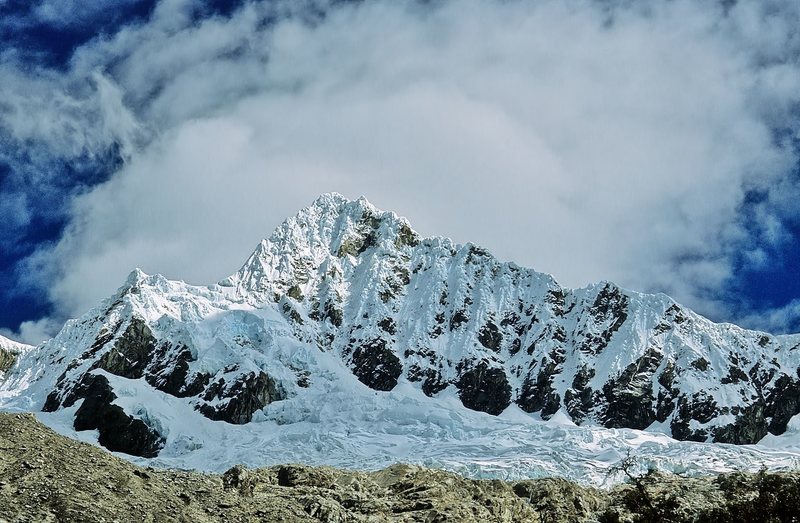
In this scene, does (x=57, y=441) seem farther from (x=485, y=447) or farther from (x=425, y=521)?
(x=485, y=447)

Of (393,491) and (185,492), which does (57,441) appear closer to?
(185,492)

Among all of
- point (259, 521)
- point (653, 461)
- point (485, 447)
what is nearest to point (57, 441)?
point (259, 521)

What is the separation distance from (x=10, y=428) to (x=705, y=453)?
161803mm

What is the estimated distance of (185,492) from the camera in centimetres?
5778

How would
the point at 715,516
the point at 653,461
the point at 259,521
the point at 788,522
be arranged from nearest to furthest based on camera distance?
the point at 788,522 → the point at 715,516 → the point at 259,521 → the point at 653,461

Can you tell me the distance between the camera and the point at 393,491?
294 feet

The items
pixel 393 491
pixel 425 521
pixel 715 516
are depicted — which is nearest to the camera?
pixel 715 516

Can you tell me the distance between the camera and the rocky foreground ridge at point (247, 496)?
48812 mm

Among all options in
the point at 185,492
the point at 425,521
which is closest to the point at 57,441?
the point at 185,492

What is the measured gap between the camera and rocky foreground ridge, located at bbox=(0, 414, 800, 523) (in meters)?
48.8

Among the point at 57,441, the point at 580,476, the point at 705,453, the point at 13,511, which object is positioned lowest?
the point at 13,511

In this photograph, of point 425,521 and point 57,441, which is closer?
point 57,441

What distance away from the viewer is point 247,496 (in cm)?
6412

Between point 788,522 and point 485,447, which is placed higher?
point 485,447
